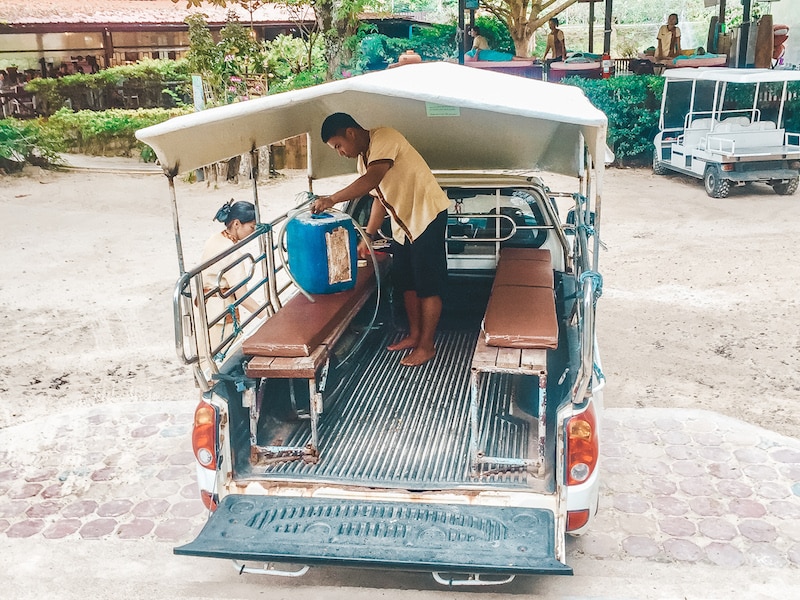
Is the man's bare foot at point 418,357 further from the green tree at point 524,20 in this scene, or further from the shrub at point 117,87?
the green tree at point 524,20

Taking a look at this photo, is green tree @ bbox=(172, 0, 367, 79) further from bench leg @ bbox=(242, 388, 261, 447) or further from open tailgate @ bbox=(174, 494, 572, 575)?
open tailgate @ bbox=(174, 494, 572, 575)

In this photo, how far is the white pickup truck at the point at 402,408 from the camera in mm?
3146

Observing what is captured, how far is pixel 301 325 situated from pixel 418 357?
121 cm

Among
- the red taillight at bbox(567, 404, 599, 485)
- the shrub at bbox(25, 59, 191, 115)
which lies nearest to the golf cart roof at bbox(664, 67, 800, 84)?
the red taillight at bbox(567, 404, 599, 485)

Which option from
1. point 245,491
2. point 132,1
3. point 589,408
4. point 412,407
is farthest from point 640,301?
point 132,1

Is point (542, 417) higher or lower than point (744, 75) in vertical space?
lower

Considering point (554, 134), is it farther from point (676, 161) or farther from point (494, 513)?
point (676, 161)

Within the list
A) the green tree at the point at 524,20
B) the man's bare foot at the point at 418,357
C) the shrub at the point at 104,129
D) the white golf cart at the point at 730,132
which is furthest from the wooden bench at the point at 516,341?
the green tree at the point at 524,20

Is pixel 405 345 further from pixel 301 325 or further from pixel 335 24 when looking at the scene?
pixel 335 24

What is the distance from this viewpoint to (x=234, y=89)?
16.8 metres

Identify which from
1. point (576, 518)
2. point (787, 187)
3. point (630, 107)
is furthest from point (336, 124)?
point (630, 107)

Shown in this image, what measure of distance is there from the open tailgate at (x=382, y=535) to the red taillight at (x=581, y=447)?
0.22 m

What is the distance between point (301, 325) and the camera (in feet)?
13.0

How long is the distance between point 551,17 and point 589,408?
19.1 metres
